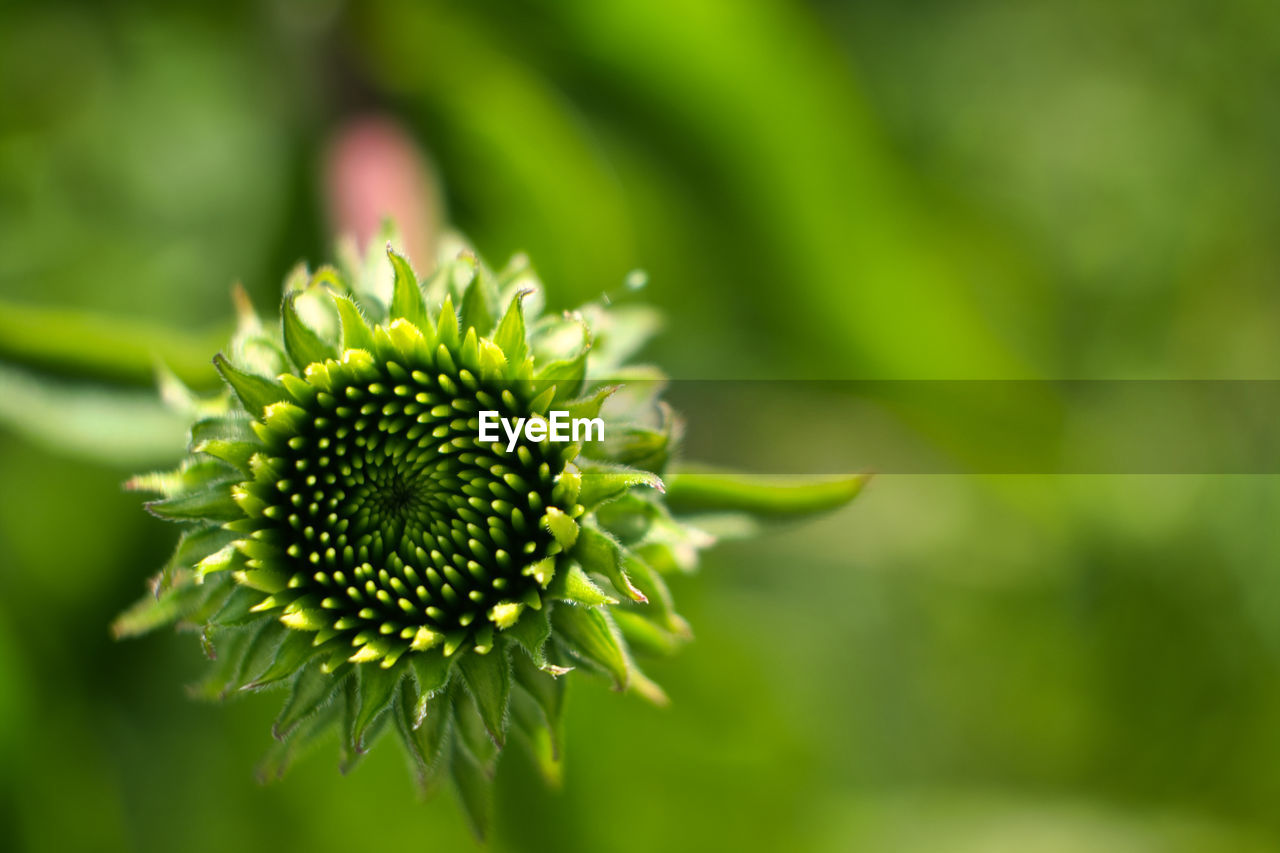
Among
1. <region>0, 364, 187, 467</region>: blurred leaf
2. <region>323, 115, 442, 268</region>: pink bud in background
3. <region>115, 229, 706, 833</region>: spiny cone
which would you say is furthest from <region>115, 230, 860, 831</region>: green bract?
<region>323, 115, 442, 268</region>: pink bud in background

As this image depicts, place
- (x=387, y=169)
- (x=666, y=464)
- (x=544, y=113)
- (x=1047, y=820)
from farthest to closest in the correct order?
(x=1047, y=820), (x=544, y=113), (x=387, y=169), (x=666, y=464)

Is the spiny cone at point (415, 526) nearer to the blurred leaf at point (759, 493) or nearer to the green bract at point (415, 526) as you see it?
the green bract at point (415, 526)

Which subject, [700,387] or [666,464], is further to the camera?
[700,387]

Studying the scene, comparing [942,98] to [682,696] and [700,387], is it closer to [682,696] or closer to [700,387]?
[700,387]

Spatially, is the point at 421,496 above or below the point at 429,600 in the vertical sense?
above

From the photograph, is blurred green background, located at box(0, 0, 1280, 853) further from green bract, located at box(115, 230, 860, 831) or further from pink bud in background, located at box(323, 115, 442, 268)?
green bract, located at box(115, 230, 860, 831)

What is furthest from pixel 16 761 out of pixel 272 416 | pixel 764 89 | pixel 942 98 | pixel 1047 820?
pixel 942 98

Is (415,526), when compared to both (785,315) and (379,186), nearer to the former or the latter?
(379,186)

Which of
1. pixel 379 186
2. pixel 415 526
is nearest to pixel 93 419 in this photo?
pixel 379 186

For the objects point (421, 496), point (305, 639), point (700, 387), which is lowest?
point (305, 639)
